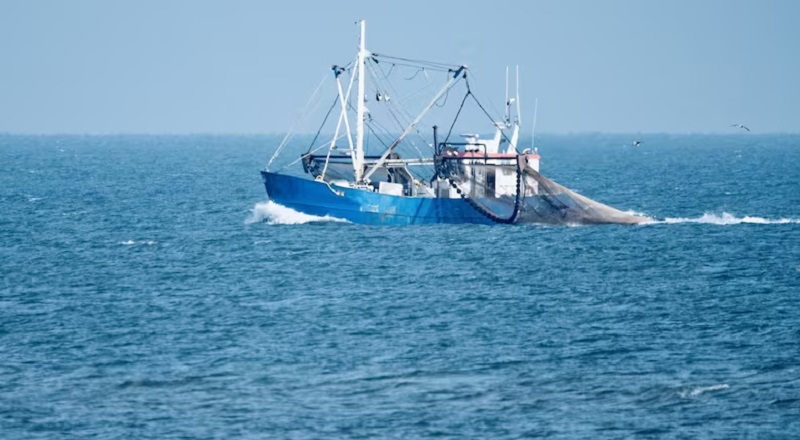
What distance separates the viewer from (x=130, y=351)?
54469 mm

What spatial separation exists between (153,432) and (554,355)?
16898 millimetres

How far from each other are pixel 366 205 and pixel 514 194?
1028cm

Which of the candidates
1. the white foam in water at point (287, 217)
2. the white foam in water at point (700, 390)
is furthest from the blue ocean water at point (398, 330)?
the white foam in water at point (287, 217)

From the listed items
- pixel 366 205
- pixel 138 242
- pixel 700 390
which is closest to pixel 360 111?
pixel 366 205

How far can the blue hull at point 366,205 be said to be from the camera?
91.8 metres

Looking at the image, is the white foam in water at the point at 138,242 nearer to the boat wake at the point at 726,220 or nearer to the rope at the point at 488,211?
the rope at the point at 488,211

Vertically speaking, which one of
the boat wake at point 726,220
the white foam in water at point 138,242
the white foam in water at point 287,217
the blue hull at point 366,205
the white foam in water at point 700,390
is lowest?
the white foam in water at point 700,390

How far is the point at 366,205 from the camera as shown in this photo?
3642 inches

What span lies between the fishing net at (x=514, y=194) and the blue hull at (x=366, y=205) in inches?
46.2

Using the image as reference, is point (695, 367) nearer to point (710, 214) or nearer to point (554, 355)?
point (554, 355)

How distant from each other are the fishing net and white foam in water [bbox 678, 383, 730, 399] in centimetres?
4374

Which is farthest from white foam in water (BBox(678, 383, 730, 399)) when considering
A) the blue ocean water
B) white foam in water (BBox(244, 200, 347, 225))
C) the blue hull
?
white foam in water (BBox(244, 200, 347, 225))

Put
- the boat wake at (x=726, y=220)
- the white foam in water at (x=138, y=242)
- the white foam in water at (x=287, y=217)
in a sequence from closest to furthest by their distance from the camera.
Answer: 1. the white foam in water at (x=138, y=242)
2. the white foam in water at (x=287, y=217)
3. the boat wake at (x=726, y=220)

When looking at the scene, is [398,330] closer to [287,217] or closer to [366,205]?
[366,205]
